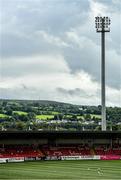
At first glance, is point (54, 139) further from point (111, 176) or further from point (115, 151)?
point (111, 176)

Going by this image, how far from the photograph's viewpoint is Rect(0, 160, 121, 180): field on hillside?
5981 cm

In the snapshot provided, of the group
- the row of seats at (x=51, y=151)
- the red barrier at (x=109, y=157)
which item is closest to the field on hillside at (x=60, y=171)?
the row of seats at (x=51, y=151)

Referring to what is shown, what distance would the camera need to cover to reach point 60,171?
6525cm

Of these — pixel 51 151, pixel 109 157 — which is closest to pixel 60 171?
pixel 51 151

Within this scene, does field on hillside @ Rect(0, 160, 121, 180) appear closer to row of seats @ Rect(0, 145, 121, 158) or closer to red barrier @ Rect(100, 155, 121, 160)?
row of seats @ Rect(0, 145, 121, 158)

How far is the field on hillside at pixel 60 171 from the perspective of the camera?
59.8 meters

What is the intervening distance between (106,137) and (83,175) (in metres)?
36.6

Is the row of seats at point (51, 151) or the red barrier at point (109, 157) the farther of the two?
the red barrier at point (109, 157)

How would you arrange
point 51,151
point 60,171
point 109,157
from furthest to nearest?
point 51,151 → point 109,157 → point 60,171

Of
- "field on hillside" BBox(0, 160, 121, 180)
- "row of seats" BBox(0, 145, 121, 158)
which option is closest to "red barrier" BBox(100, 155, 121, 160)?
"row of seats" BBox(0, 145, 121, 158)

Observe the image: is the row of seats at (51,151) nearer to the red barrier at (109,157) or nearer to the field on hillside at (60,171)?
the red barrier at (109,157)

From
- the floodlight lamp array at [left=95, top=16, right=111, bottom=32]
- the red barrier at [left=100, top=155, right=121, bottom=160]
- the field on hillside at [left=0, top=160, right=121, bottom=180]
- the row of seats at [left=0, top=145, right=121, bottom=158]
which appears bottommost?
the field on hillside at [left=0, top=160, right=121, bottom=180]

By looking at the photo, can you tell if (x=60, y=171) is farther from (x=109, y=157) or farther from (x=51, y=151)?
(x=109, y=157)

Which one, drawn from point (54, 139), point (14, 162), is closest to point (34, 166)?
point (14, 162)
